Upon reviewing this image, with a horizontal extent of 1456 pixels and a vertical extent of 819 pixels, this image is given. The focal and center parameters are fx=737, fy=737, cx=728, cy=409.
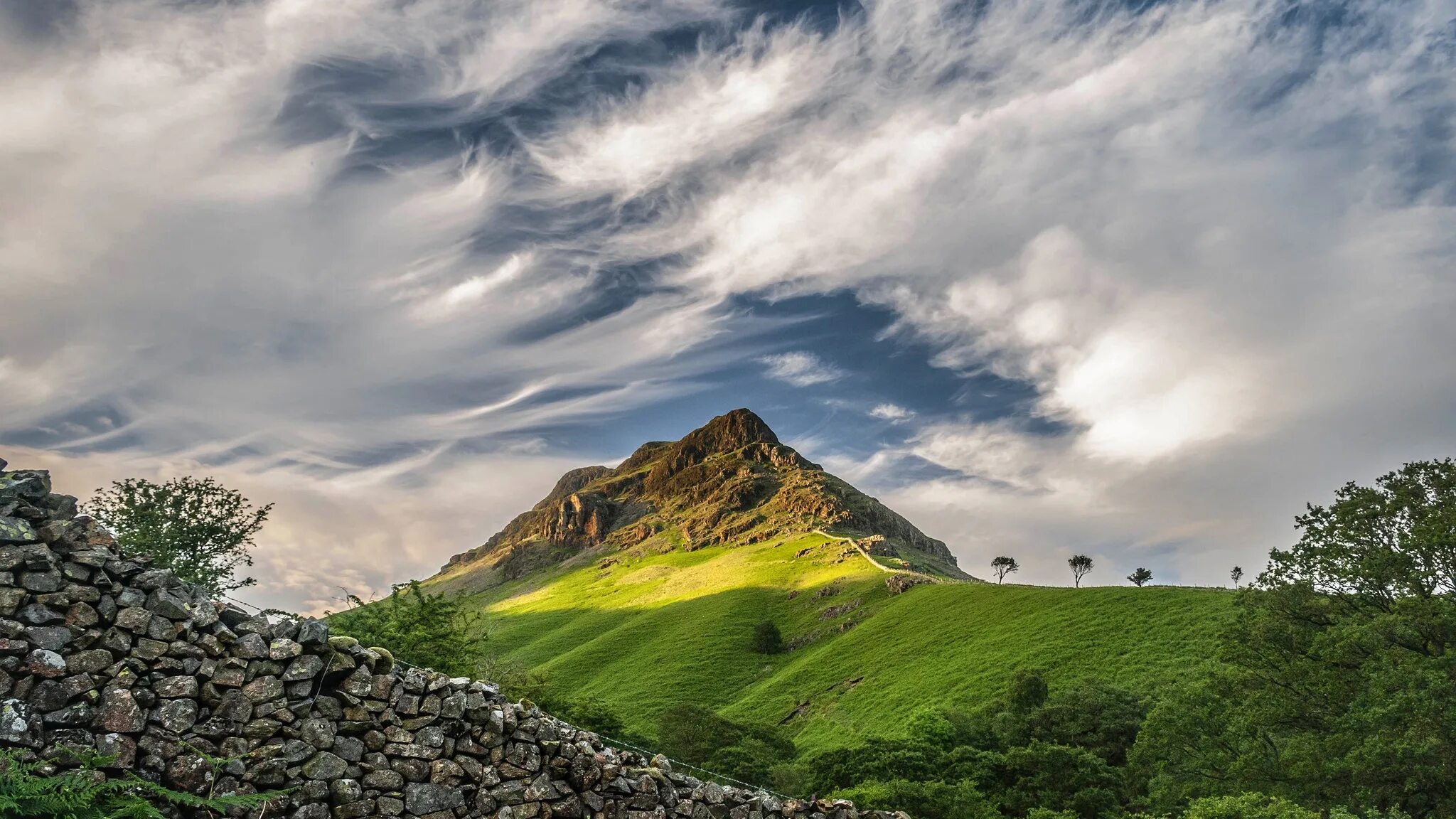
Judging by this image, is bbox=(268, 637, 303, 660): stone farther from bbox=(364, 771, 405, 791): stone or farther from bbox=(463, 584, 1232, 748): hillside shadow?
bbox=(463, 584, 1232, 748): hillside shadow

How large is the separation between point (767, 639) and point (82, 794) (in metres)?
112

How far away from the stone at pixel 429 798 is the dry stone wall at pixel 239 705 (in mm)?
19

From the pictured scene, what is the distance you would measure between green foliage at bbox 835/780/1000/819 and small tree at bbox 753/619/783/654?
84926mm

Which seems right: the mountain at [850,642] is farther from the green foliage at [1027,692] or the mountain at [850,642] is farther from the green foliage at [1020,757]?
the green foliage at [1020,757]

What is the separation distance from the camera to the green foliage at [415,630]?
2672 centimetres

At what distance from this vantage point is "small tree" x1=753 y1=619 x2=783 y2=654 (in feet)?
369

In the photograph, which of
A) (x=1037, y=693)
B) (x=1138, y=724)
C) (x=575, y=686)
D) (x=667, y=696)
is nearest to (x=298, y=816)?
(x=1138, y=724)

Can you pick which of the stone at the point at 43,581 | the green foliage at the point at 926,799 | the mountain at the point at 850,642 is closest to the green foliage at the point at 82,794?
the stone at the point at 43,581

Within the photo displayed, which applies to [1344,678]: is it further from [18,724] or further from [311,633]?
[18,724]

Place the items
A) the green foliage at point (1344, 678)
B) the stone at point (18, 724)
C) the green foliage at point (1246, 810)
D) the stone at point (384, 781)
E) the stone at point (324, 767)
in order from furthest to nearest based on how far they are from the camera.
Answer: the green foliage at point (1344, 678) < the green foliage at point (1246, 810) < the stone at point (384, 781) < the stone at point (324, 767) < the stone at point (18, 724)

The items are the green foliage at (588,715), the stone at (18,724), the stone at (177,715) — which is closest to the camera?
the stone at (18,724)

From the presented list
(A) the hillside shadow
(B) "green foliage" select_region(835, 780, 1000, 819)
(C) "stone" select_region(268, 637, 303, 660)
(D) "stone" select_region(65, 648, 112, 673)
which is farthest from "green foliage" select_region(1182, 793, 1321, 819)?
(A) the hillside shadow

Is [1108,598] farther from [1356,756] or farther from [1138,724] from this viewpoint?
[1356,756]

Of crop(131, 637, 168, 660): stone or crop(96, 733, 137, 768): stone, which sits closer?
crop(96, 733, 137, 768): stone
